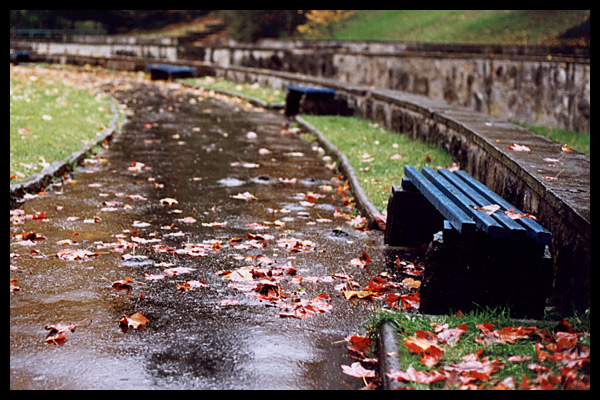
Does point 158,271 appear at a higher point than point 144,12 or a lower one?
lower

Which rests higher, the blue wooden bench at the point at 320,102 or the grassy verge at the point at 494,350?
the blue wooden bench at the point at 320,102

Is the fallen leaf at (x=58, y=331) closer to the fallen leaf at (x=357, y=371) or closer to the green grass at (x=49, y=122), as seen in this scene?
the fallen leaf at (x=357, y=371)

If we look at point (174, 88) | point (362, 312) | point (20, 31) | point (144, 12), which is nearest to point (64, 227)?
point (362, 312)

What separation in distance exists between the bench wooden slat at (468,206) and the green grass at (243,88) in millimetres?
10898

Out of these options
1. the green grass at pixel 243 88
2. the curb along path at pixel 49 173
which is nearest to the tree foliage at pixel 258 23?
the green grass at pixel 243 88

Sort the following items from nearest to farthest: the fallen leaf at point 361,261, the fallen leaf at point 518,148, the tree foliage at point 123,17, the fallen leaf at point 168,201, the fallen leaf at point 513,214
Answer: the fallen leaf at point 513,214 < the fallen leaf at point 361,261 < the fallen leaf at point 518,148 < the fallen leaf at point 168,201 < the tree foliage at point 123,17

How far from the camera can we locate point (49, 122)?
36.4 ft

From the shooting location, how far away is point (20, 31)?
1519 inches

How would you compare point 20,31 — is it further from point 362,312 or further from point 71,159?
point 362,312

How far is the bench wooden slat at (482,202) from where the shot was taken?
11.6 ft

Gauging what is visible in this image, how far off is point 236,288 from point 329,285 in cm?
61

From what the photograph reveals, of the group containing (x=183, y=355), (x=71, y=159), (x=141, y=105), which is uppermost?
(x=141, y=105)

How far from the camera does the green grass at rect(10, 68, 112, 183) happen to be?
8.02 metres

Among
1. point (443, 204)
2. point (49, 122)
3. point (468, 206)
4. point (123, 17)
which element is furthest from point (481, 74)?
point (123, 17)
